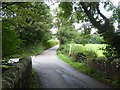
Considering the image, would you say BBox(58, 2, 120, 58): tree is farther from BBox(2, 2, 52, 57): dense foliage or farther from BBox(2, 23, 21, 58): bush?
BBox(2, 23, 21, 58): bush

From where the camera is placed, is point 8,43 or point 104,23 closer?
point 8,43

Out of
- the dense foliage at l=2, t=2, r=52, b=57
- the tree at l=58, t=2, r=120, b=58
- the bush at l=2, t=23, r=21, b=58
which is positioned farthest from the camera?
the tree at l=58, t=2, r=120, b=58

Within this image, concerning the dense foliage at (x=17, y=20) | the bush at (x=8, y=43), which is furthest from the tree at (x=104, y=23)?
the bush at (x=8, y=43)

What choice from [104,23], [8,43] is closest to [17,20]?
[104,23]

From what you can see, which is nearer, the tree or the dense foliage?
the dense foliage

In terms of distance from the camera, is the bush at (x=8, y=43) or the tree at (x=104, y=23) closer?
the bush at (x=8, y=43)

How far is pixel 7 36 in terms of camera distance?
10.2 m

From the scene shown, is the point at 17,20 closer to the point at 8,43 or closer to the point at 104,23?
the point at 104,23

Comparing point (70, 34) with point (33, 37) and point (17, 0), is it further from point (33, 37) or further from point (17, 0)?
point (17, 0)

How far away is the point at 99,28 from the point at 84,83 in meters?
5.45

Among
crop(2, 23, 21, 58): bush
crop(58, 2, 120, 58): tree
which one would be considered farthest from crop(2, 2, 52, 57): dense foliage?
crop(58, 2, 120, 58): tree

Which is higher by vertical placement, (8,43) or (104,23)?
(104,23)

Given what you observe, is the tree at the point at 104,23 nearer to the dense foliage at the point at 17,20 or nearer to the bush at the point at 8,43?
the dense foliage at the point at 17,20

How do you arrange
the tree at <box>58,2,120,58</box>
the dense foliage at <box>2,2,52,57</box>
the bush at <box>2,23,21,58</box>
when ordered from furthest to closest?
the tree at <box>58,2,120,58</box> < the dense foliage at <box>2,2,52,57</box> < the bush at <box>2,23,21,58</box>
